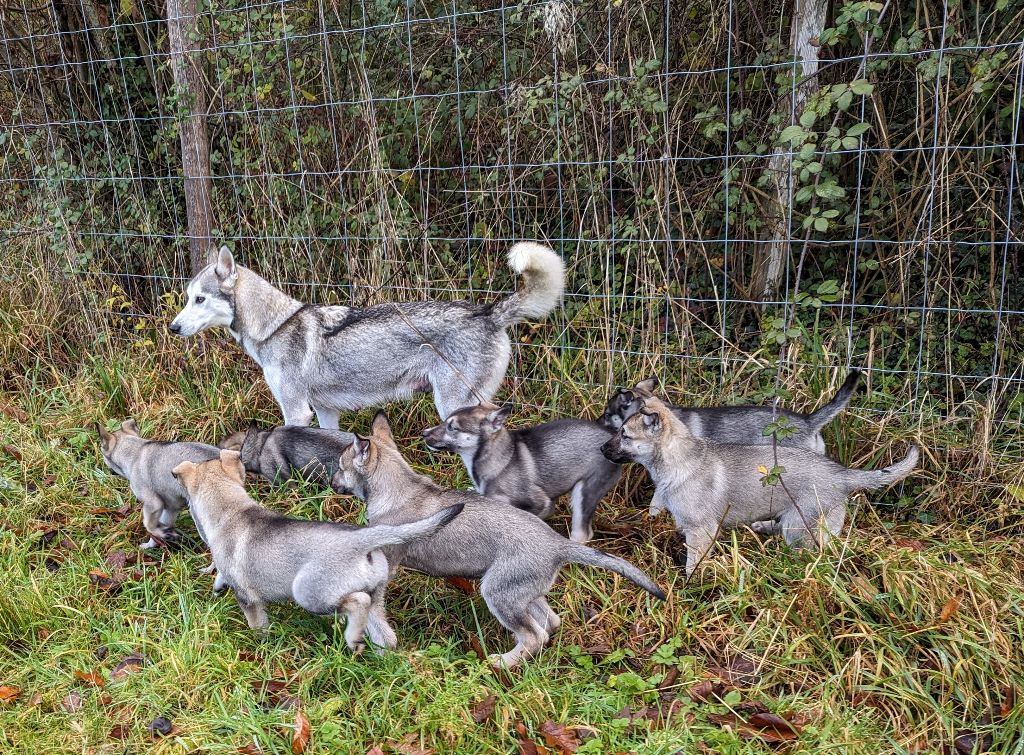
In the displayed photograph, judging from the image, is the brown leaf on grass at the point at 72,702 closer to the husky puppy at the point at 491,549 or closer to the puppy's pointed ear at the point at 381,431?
the husky puppy at the point at 491,549

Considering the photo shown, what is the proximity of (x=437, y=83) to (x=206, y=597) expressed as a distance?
4.51 m

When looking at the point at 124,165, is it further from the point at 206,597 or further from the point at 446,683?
the point at 446,683

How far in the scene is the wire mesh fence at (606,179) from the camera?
500 centimetres

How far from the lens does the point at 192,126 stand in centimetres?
626

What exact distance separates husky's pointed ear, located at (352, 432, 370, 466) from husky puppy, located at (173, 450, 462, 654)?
43 centimetres

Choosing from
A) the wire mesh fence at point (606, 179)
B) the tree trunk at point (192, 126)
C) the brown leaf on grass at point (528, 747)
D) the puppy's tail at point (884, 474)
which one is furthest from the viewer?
the tree trunk at point (192, 126)

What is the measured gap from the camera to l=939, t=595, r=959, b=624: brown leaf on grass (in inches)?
131

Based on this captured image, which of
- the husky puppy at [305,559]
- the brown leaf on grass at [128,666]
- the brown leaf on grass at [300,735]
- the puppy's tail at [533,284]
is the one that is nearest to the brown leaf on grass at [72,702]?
the brown leaf on grass at [128,666]

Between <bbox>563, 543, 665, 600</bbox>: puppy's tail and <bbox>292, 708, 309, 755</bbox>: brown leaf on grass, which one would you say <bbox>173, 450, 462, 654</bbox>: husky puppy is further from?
Result: <bbox>563, 543, 665, 600</bbox>: puppy's tail

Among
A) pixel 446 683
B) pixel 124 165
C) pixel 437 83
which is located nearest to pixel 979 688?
pixel 446 683

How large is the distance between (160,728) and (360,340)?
267 cm

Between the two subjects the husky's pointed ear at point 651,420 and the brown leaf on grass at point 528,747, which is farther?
the husky's pointed ear at point 651,420

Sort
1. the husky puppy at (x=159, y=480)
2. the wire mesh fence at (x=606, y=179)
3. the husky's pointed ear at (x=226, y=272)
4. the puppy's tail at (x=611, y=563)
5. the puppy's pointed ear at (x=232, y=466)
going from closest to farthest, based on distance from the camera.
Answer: the puppy's tail at (x=611, y=563) < the puppy's pointed ear at (x=232, y=466) < the husky puppy at (x=159, y=480) < the wire mesh fence at (x=606, y=179) < the husky's pointed ear at (x=226, y=272)

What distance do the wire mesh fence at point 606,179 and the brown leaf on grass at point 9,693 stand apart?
11.2 ft
